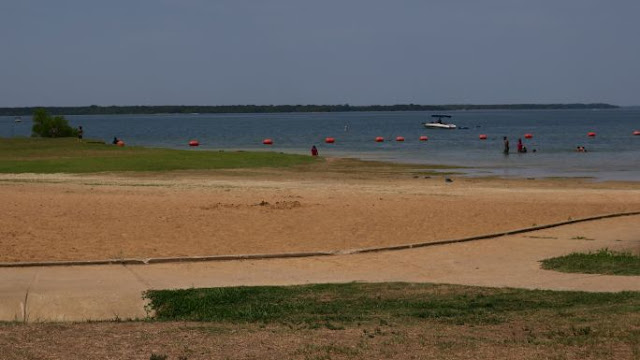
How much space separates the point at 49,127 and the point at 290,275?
49749 mm

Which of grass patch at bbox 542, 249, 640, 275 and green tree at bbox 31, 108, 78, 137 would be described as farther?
green tree at bbox 31, 108, 78, 137

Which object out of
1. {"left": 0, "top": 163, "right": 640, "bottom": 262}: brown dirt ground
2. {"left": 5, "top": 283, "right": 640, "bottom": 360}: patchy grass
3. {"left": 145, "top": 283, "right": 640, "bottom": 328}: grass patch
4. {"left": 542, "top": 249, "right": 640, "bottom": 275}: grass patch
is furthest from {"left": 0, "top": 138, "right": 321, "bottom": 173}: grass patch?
{"left": 5, "top": 283, "right": 640, "bottom": 360}: patchy grass

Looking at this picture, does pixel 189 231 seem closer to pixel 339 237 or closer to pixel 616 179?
pixel 339 237

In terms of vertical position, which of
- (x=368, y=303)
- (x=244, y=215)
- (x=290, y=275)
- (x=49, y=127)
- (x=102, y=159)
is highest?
(x=368, y=303)

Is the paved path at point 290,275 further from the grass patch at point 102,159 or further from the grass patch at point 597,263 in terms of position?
the grass patch at point 102,159

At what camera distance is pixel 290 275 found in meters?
13.2

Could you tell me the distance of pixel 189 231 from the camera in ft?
58.2

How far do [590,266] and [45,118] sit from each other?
52620mm

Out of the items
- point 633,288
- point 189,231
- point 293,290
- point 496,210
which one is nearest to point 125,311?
point 293,290

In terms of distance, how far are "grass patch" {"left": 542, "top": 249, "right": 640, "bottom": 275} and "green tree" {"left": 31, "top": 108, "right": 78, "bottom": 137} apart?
1947 inches

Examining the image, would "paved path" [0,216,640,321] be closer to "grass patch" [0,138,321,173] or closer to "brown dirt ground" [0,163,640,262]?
"brown dirt ground" [0,163,640,262]

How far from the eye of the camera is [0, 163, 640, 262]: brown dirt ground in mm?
16125

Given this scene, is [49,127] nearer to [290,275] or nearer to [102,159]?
[102,159]

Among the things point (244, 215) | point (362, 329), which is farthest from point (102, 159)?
point (362, 329)
